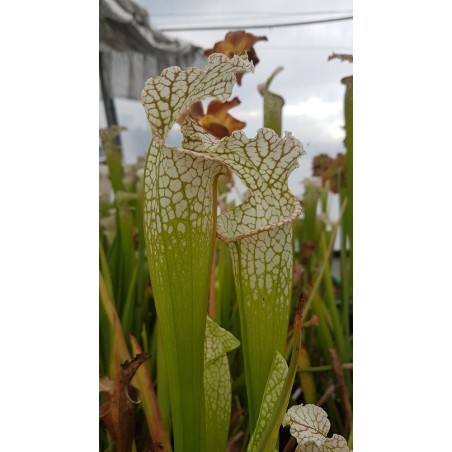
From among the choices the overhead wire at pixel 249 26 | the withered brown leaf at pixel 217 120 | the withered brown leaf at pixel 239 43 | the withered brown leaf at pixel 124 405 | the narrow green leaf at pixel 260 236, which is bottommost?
the withered brown leaf at pixel 124 405

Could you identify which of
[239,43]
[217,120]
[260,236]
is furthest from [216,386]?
[239,43]

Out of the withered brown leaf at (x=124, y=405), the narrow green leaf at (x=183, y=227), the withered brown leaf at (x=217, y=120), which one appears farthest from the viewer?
the withered brown leaf at (x=217, y=120)

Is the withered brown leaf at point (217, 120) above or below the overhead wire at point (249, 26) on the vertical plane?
below

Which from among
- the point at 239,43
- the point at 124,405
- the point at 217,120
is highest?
the point at 239,43

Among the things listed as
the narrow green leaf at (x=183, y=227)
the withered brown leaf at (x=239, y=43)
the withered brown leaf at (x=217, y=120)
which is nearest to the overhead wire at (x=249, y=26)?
the withered brown leaf at (x=239, y=43)

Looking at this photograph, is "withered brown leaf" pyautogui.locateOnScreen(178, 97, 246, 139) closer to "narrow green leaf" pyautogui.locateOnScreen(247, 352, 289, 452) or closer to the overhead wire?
the overhead wire

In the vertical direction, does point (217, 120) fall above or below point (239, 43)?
below

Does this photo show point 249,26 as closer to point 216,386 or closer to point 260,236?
point 260,236

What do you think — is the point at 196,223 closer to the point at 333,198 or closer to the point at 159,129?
the point at 159,129

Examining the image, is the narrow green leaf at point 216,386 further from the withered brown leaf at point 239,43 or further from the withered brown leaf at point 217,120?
the withered brown leaf at point 239,43

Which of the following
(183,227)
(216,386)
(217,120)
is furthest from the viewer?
(217,120)

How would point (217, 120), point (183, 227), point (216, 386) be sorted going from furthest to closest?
point (217, 120), point (216, 386), point (183, 227)

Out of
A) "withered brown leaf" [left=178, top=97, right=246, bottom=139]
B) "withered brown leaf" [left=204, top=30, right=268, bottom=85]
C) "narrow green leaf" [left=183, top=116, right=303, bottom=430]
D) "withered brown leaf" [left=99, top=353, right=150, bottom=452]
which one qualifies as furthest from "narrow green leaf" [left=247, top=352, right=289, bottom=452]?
"withered brown leaf" [left=204, top=30, right=268, bottom=85]
